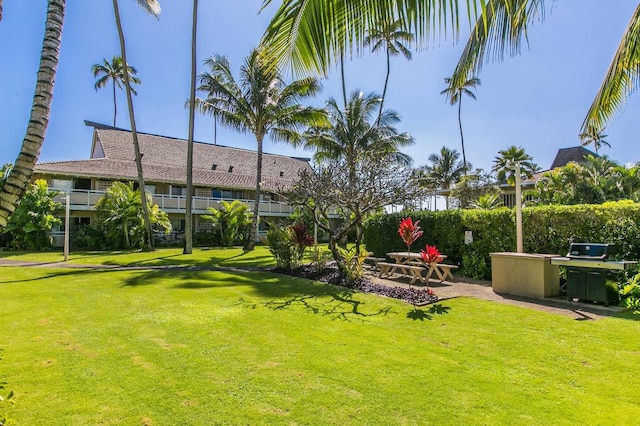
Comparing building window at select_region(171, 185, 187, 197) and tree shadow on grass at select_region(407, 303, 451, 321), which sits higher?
building window at select_region(171, 185, 187, 197)

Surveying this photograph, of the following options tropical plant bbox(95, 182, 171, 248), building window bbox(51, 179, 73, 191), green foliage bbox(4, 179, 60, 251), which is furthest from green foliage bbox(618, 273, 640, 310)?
building window bbox(51, 179, 73, 191)

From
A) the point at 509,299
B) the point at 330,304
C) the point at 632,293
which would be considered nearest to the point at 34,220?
the point at 330,304

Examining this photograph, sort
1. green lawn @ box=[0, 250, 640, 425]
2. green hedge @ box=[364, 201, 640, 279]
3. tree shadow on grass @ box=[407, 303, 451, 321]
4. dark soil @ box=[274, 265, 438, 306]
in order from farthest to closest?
dark soil @ box=[274, 265, 438, 306] < green hedge @ box=[364, 201, 640, 279] < tree shadow on grass @ box=[407, 303, 451, 321] < green lawn @ box=[0, 250, 640, 425]

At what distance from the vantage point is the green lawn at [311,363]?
380 centimetres

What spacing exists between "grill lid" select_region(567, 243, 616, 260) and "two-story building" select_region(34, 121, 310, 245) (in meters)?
17.2

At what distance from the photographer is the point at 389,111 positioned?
3123 centimetres

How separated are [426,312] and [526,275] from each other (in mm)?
3163

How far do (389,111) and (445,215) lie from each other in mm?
18935

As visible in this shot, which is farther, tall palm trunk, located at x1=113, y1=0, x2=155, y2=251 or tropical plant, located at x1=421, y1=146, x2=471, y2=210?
tropical plant, located at x1=421, y1=146, x2=471, y2=210

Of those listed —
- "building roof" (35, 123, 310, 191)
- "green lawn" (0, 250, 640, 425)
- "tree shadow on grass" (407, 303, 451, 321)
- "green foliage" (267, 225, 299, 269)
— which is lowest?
"green lawn" (0, 250, 640, 425)

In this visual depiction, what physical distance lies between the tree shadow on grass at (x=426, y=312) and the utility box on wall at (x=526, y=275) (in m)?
2.42

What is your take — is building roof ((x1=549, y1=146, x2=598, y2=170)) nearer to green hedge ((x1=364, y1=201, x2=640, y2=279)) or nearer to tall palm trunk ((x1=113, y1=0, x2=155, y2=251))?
green hedge ((x1=364, y1=201, x2=640, y2=279))

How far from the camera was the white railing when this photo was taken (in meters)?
25.6

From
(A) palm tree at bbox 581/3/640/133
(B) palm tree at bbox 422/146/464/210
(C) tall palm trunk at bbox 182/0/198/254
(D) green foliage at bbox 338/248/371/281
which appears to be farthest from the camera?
(B) palm tree at bbox 422/146/464/210
